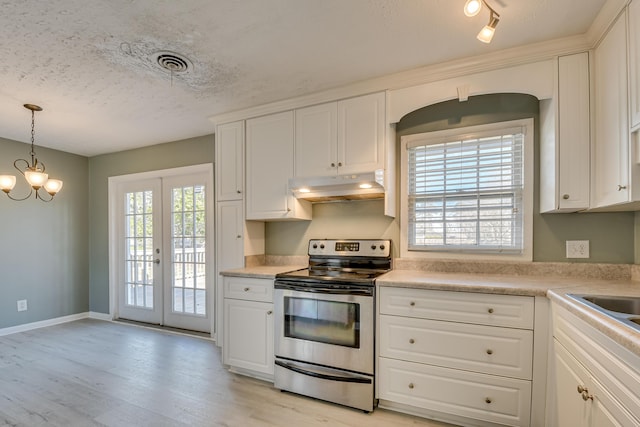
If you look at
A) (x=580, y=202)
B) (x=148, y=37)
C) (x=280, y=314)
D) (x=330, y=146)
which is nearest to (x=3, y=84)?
(x=148, y=37)

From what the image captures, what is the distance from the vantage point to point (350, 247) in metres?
2.77

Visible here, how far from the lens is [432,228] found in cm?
260

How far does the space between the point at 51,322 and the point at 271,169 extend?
153 inches

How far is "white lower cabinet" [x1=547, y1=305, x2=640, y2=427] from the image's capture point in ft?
3.38

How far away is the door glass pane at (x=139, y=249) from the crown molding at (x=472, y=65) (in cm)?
257

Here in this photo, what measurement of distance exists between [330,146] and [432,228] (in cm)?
108

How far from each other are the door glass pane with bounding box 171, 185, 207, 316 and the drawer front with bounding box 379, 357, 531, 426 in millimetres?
2576

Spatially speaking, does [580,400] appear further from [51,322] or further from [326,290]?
[51,322]

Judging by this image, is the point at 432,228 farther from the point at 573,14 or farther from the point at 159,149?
the point at 159,149

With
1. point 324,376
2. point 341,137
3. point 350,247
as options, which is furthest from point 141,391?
point 341,137

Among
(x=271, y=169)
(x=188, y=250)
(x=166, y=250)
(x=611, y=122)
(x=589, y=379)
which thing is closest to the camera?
(x=589, y=379)

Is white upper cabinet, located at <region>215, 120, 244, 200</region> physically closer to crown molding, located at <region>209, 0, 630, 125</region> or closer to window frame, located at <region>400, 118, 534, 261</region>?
crown molding, located at <region>209, 0, 630, 125</region>

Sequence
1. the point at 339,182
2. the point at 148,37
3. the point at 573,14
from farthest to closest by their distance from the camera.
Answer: the point at 339,182 < the point at 148,37 < the point at 573,14

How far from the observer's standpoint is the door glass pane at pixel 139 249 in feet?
14.1
